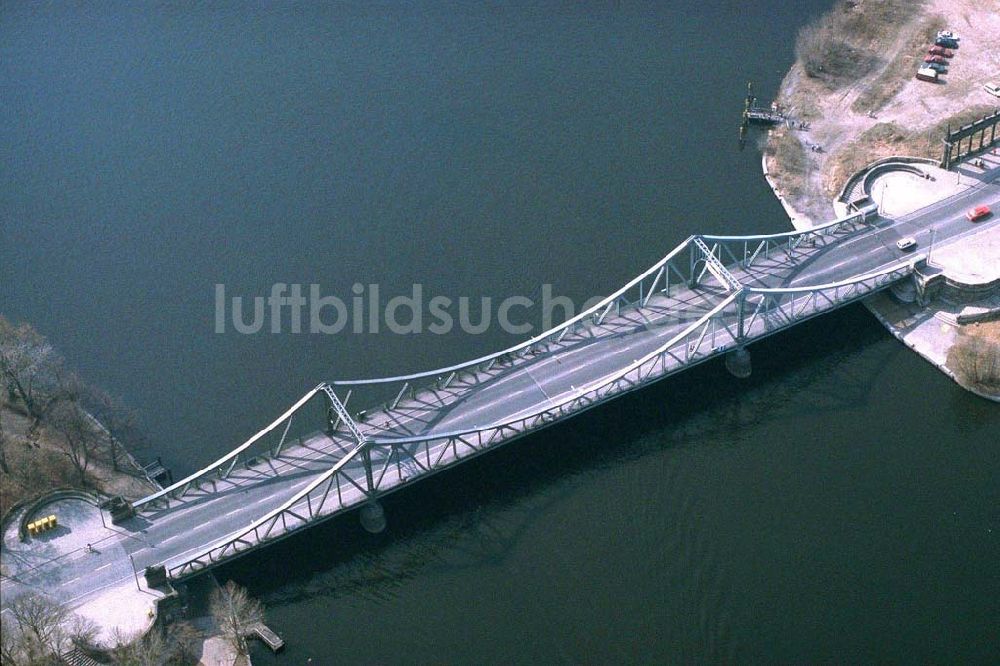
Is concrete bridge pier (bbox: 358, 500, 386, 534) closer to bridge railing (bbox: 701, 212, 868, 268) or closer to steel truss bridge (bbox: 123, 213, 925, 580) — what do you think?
steel truss bridge (bbox: 123, 213, 925, 580)

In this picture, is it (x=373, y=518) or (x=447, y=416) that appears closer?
(x=373, y=518)

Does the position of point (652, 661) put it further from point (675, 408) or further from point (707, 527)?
point (675, 408)

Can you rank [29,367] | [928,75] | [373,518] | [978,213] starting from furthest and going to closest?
[928,75] → [978,213] → [29,367] → [373,518]

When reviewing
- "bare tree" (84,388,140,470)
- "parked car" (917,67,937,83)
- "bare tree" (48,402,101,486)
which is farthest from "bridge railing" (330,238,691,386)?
"parked car" (917,67,937,83)

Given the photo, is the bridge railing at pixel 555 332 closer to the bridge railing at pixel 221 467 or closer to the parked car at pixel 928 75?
the bridge railing at pixel 221 467

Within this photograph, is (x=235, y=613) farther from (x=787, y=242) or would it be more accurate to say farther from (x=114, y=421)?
(x=787, y=242)

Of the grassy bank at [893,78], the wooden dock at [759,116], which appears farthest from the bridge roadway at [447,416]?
→ the wooden dock at [759,116]

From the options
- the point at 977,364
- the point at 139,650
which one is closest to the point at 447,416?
the point at 139,650
